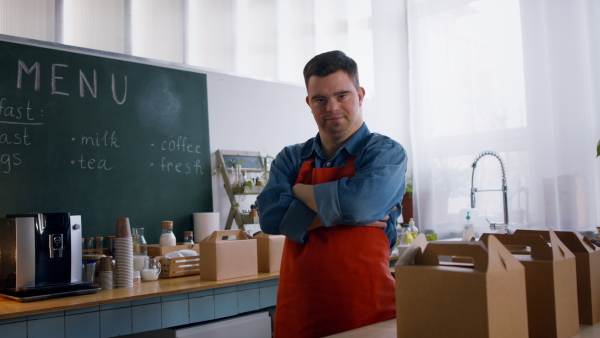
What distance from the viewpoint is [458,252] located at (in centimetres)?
95

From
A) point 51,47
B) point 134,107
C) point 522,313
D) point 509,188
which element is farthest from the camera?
point 509,188

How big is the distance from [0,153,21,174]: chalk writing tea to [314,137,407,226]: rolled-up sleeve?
6.65ft

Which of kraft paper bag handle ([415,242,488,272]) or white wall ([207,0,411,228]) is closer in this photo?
kraft paper bag handle ([415,242,488,272])

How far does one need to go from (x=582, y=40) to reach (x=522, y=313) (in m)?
3.46

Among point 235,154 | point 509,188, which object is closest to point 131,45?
point 235,154

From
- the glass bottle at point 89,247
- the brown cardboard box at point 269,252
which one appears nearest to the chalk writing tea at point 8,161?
the glass bottle at point 89,247

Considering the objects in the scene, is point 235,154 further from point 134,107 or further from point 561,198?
point 561,198

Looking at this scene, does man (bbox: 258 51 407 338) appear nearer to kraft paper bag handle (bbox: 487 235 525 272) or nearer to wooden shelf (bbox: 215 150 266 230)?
kraft paper bag handle (bbox: 487 235 525 272)

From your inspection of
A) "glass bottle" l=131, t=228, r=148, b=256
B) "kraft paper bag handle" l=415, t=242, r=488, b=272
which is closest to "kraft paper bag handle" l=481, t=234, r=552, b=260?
"kraft paper bag handle" l=415, t=242, r=488, b=272

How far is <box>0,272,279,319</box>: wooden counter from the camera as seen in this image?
200 cm

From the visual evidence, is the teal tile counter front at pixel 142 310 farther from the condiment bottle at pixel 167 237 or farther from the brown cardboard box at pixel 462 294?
the brown cardboard box at pixel 462 294

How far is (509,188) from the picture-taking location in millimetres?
4113

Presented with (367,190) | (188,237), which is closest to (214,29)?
(188,237)

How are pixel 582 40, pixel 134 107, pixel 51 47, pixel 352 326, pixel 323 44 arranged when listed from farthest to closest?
pixel 323 44, pixel 582 40, pixel 134 107, pixel 51 47, pixel 352 326
